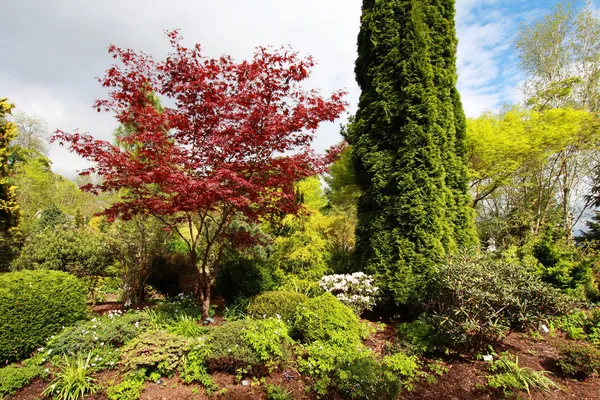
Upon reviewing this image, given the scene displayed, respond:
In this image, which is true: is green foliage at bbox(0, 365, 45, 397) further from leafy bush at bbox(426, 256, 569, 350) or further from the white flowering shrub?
leafy bush at bbox(426, 256, 569, 350)

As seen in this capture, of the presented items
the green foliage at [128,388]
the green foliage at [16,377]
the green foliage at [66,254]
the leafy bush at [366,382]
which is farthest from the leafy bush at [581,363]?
the green foliage at [66,254]

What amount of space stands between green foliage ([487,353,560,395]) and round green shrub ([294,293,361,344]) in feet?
5.43

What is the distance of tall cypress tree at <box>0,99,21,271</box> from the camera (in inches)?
345

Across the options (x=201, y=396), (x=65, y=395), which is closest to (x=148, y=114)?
(x=65, y=395)

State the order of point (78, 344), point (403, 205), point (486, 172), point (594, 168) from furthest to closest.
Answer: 1. point (594, 168)
2. point (486, 172)
3. point (403, 205)
4. point (78, 344)

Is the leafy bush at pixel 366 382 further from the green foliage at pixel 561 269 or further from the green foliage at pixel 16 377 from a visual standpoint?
the green foliage at pixel 561 269

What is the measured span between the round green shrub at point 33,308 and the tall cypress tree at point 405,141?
202 inches

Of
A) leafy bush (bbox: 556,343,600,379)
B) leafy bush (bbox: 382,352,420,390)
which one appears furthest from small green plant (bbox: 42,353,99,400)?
leafy bush (bbox: 556,343,600,379)

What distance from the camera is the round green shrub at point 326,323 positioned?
3.86 meters

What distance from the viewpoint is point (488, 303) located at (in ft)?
A: 12.4

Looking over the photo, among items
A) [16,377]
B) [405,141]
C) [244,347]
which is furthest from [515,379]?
[16,377]

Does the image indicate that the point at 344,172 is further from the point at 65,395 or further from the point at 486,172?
the point at 65,395

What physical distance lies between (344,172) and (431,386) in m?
7.44

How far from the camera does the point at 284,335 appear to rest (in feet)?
12.0
